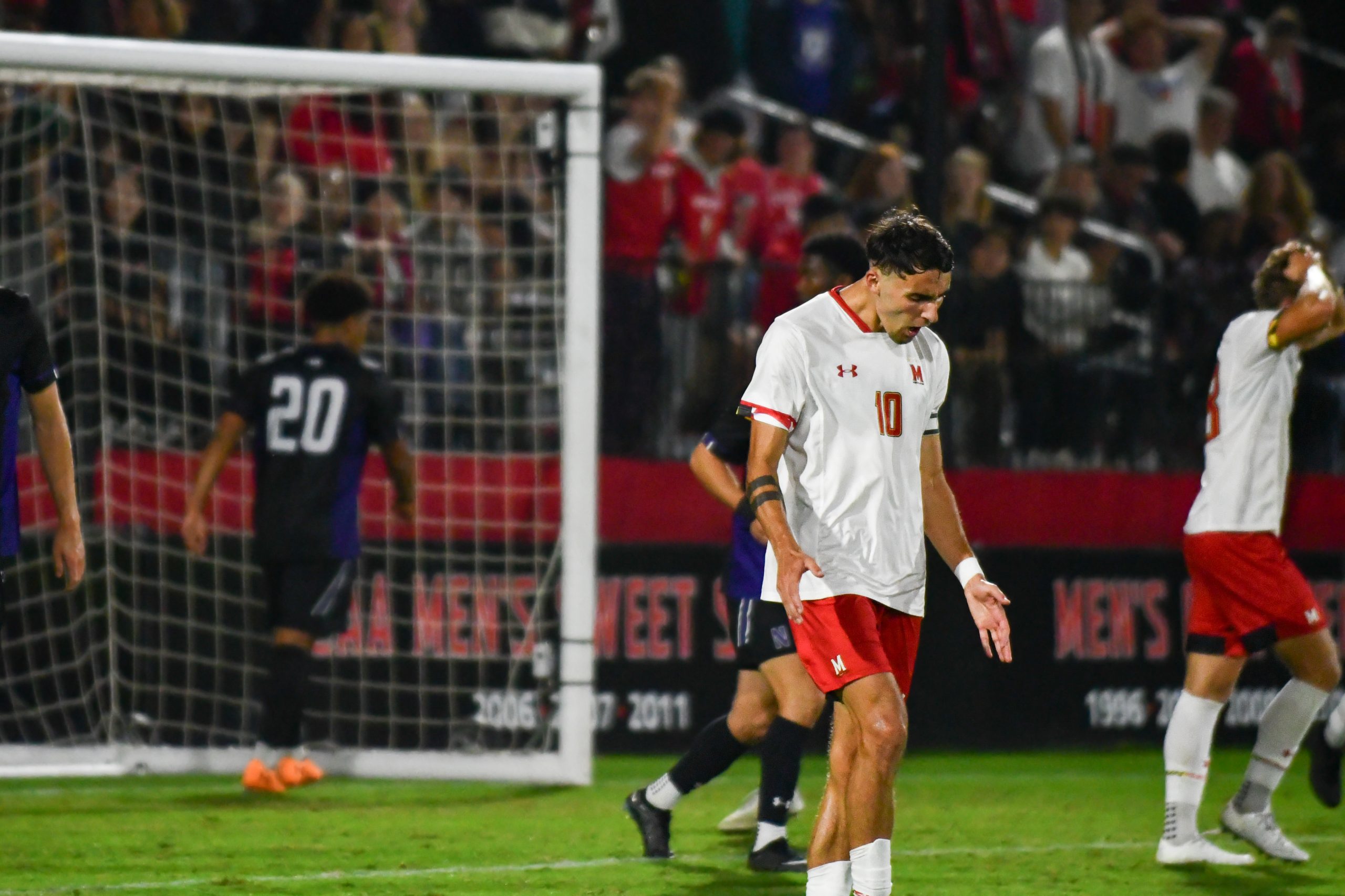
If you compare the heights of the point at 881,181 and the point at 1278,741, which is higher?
the point at 881,181

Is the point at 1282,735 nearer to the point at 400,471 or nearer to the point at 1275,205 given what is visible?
the point at 400,471

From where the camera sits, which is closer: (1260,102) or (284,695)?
(284,695)

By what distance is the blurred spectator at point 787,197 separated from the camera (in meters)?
11.9

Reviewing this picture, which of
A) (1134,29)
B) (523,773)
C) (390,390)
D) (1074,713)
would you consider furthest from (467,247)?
(1134,29)

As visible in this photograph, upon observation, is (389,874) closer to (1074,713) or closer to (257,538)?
(257,538)

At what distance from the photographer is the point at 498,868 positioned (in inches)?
255

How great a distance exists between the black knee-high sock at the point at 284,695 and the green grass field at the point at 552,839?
0.28 meters

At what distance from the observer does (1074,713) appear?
430 inches

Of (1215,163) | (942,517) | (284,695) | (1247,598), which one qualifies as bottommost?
(284,695)

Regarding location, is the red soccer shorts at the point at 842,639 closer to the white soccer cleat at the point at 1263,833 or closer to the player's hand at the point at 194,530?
the white soccer cleat at the point at 1263,833

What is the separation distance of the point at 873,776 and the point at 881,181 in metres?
7.78

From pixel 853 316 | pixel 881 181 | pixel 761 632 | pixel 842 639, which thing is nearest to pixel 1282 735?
pixel 761 632

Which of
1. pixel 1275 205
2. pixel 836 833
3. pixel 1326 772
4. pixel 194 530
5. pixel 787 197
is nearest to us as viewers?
pixel 836 833

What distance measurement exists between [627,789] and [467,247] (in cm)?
320
